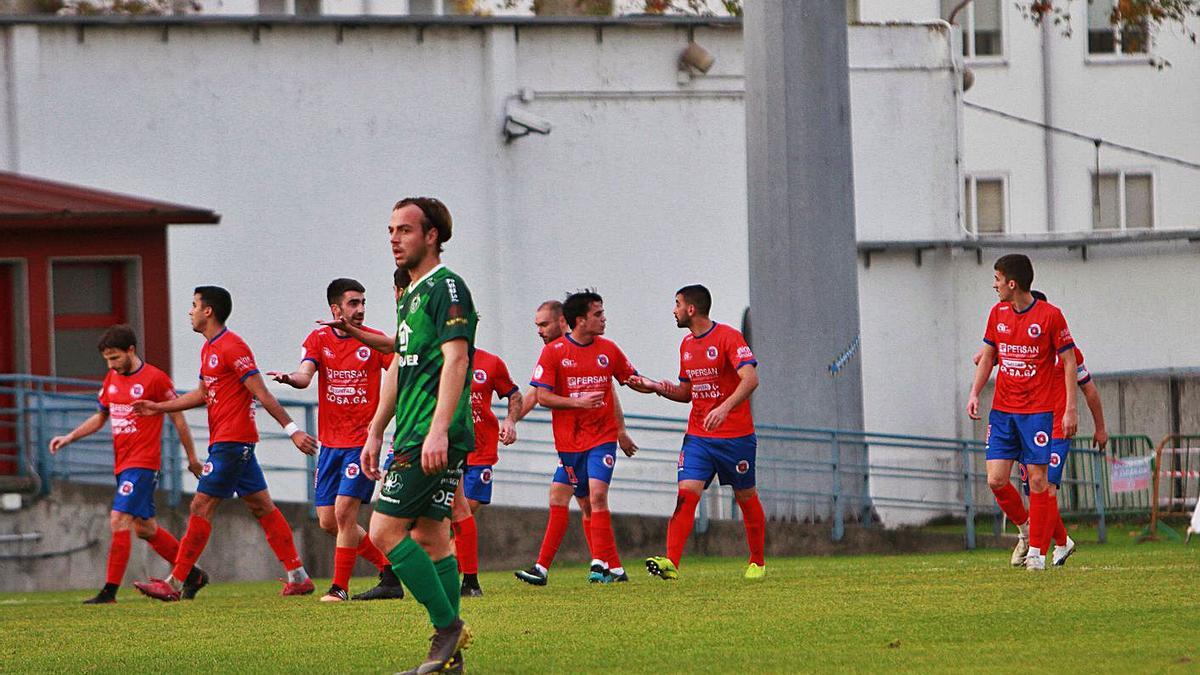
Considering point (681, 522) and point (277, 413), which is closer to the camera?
point (277, 413)

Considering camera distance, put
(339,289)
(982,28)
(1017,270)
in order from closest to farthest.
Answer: (339,289) → (1017,270) → (982,28)

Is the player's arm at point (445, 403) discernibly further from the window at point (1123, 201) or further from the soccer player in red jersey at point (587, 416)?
the window at point (1123, 201)

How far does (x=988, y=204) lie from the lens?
125 ft

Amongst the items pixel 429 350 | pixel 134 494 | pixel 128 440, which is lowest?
pixel 134 494

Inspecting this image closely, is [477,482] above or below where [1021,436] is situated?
below

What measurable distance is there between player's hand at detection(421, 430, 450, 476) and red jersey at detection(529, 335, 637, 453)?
613 cm

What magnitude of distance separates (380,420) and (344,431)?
4.01 meters

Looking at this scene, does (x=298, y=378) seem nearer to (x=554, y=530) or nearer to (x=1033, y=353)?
(x=554, y=530)

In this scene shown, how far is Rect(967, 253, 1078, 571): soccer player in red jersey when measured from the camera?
13219mm

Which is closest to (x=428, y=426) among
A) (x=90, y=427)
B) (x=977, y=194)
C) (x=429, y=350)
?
(x=429, y=350)

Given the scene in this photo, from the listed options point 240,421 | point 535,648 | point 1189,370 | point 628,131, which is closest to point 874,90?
point 628,131

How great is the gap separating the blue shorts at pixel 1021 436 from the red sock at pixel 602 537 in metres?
2.62

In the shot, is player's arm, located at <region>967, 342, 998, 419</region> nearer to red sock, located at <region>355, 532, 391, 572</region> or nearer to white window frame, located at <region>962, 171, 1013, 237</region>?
red sock, located at <region>355, 532, 391, 572</region>

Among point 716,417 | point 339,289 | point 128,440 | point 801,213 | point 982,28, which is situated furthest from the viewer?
point 982,28
